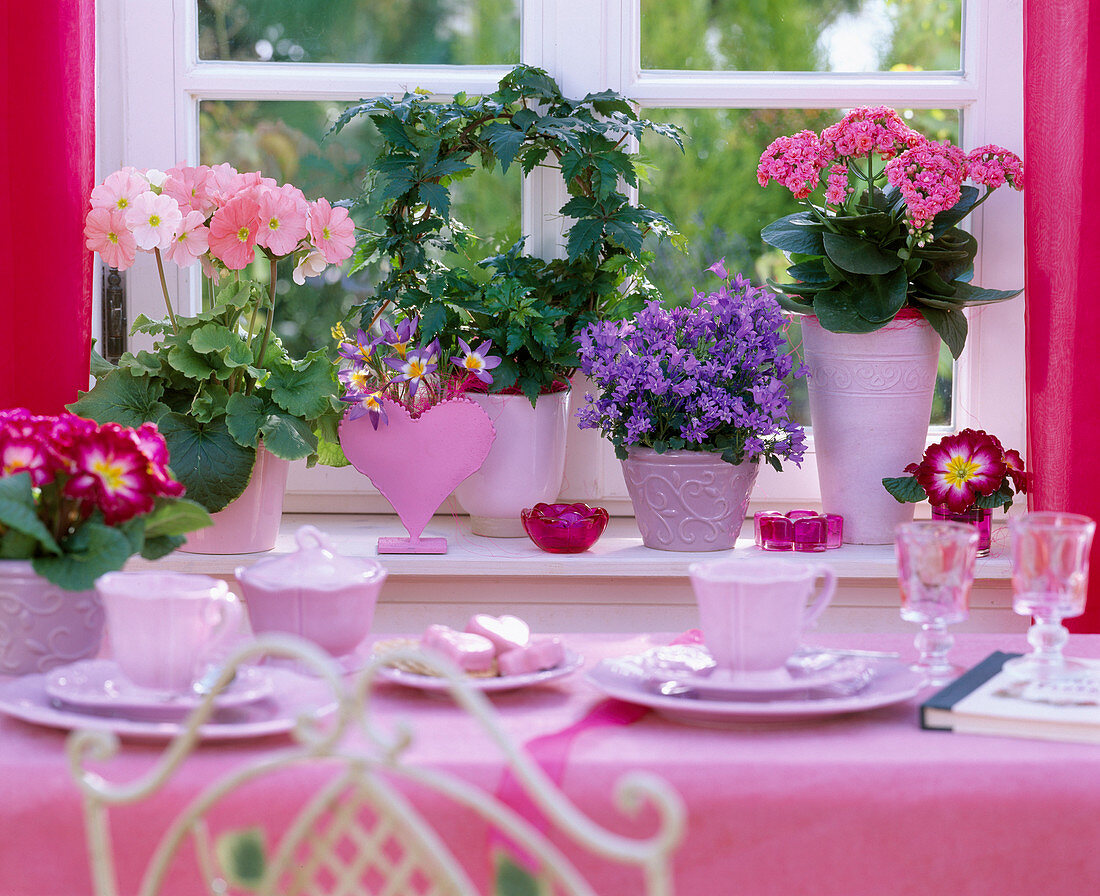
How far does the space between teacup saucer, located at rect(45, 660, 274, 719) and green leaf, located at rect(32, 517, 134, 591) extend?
0.22 ft

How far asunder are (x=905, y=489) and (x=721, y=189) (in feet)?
1.98

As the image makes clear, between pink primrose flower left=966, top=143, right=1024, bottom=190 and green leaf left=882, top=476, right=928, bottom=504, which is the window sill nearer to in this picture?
green leaf left=882, top=476, right=928, bottom=504

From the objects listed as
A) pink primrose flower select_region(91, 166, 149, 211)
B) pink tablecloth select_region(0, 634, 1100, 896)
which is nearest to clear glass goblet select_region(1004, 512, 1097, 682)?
pink tablecloth select_region(0, 634, 1100, 896)

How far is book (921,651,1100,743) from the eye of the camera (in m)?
0.88

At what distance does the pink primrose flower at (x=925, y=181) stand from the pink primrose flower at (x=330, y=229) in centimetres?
78

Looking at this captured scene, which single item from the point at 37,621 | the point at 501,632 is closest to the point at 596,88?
the point at 501,632

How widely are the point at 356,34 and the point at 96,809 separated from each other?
1720 millimetres

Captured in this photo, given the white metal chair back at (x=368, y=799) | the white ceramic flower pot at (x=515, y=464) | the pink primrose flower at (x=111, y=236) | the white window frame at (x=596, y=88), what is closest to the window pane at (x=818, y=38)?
the white window frame at (x=596, y=88)

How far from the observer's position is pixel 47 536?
3.18ft

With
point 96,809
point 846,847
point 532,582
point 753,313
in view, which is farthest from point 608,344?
point 96,809

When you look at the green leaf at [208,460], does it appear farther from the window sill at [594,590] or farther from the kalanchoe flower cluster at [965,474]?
the kalanchoe flower cluster at [965,474]

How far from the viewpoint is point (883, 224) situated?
184 centimetres

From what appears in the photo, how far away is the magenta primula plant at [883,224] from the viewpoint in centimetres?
180

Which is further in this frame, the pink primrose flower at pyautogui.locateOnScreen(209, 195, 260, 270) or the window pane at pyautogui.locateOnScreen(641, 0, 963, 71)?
the window pane at pyautogui.locateOnScreen(641, 0, 963, 71)
